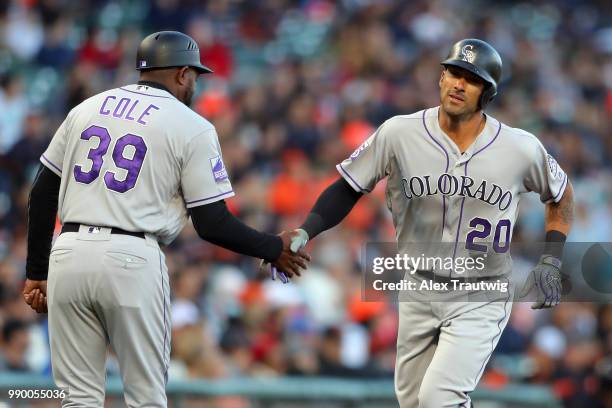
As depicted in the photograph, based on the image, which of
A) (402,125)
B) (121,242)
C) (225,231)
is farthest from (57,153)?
(402,125)

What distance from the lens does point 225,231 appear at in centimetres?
552

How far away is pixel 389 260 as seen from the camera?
6.62 m

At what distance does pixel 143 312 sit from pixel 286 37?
32.2 ft

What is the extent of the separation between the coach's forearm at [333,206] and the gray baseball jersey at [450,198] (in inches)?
9.9

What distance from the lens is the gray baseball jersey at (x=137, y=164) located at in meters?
5.29

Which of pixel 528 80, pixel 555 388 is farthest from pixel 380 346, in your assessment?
pixel 528 80

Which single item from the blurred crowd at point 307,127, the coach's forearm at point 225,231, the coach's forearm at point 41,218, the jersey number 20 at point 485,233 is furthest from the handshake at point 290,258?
the blurred crowd at point 307,127

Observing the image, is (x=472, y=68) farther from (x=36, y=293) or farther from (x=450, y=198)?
(x=36, y=293)

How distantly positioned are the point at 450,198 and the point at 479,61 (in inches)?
26.8

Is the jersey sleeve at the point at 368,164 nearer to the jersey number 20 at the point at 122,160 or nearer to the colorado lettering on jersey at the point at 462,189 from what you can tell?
the colorado lettering on jersey at the point at 462,189

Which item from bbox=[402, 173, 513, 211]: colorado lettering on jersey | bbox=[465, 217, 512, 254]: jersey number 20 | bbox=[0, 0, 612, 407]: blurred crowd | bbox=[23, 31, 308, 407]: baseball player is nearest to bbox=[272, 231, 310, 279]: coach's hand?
bbox=[23, 31, 308, 407]: baseball player

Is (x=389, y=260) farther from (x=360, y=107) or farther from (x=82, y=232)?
(x=360, y=107)

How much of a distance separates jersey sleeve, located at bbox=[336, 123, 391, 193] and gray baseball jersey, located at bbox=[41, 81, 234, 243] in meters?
0.78

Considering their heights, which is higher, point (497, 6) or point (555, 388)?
point (497, 6)
